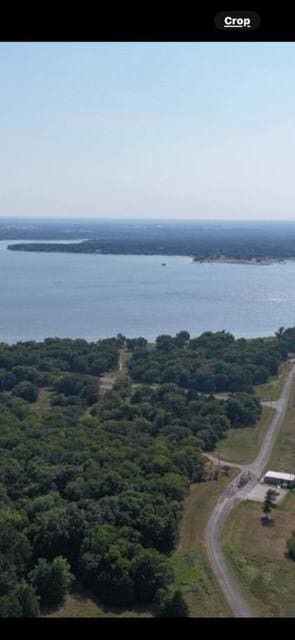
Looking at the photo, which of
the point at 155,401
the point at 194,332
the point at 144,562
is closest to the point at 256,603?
the point at 144,562

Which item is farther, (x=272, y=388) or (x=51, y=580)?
(x=272, y=388)

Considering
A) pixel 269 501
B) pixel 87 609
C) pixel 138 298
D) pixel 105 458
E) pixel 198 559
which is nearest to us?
pixel 87 609

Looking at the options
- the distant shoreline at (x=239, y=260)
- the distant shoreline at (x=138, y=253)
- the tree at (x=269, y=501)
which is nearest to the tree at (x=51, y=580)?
the tree at (x=269, y=501)

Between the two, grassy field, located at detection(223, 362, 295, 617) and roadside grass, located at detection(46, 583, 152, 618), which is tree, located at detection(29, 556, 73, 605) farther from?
grassy field, located at detection(223, 362, 295, 617)

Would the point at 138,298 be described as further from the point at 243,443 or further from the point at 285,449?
the point at 285,449
